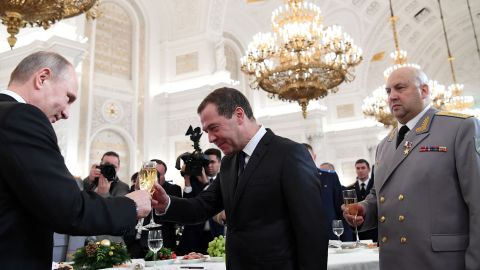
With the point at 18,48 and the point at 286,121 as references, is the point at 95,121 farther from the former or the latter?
the point at 286,121

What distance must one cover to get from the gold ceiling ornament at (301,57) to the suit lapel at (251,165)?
4939 mm

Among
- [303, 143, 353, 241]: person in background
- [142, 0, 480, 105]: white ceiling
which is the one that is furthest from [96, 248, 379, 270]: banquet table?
[142, 0, 480, 105]: white ceiling

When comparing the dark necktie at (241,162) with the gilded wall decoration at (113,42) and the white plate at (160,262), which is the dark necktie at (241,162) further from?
the gilded wall decoration at (113,42)

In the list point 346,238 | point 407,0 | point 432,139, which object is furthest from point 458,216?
point 407,0

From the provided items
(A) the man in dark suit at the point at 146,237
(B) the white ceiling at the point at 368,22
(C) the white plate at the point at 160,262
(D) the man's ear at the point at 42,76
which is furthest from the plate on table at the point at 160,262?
(B) the white ceiling at the point at 368,22

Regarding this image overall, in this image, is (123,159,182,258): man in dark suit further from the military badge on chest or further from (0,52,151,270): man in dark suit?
the military badge on chest

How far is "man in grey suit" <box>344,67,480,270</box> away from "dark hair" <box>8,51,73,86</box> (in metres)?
1.70

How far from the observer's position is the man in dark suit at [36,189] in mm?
1287

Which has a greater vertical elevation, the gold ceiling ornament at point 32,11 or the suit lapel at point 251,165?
the gold ceiling ornament at point 32,11

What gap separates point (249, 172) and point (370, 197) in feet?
3.32

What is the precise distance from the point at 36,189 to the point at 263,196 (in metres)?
1.00

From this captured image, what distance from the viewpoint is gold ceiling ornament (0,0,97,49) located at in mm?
4113

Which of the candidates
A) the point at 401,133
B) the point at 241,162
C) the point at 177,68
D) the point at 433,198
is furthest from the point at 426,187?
the point at 177,68

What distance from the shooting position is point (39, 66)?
59.2 inches
